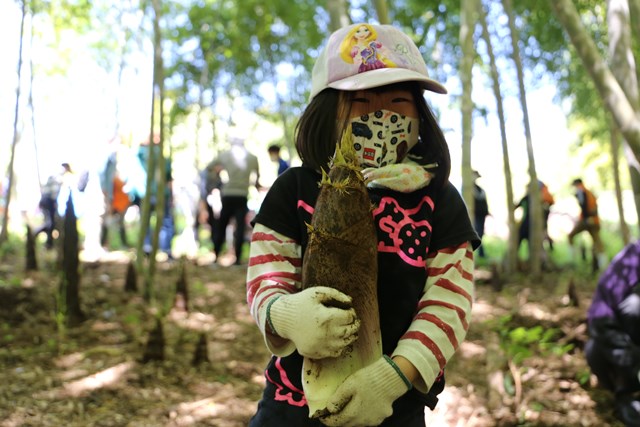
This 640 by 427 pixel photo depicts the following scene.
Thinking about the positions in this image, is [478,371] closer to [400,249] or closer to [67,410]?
[67,410]

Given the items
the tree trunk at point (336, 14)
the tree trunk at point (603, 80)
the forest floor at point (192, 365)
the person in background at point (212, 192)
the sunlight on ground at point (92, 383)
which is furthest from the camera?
the person in background at point (212, 192)

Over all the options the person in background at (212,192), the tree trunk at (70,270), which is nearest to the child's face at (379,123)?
the tree trunk at (70,270)

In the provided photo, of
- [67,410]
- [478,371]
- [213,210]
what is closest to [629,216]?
[213,210]

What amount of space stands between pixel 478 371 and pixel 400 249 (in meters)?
3.50

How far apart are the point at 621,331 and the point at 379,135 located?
276cm

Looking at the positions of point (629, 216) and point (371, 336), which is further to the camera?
point (629, 216)

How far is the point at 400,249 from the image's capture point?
144 centimetres

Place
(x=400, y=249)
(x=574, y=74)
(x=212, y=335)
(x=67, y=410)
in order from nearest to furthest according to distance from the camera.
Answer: (x=400, y=249), (x=67, y=410), (x=212, y=335), (x=574, y=74)

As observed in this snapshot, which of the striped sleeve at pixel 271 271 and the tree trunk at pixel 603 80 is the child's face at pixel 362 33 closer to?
the striped sleeve at pixel 271 271

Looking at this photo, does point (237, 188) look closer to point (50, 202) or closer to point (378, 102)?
point (50, 202)

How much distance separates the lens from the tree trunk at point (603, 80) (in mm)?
2885

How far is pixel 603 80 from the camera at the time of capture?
294 centimetres

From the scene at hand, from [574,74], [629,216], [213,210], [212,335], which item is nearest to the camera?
[212,335]

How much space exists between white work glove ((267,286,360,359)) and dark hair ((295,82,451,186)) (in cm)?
43
